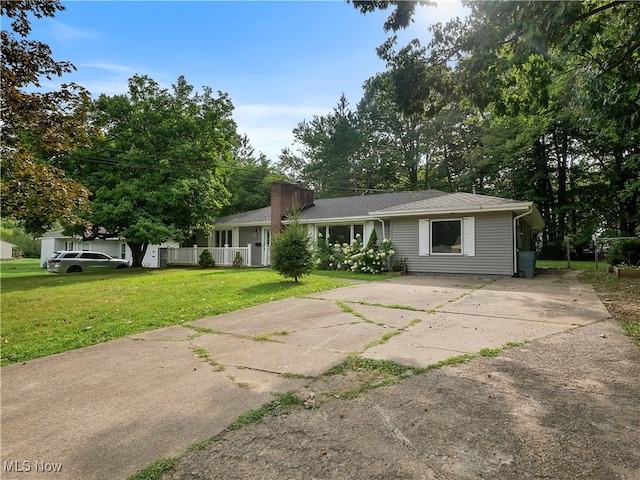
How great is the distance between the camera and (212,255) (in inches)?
766

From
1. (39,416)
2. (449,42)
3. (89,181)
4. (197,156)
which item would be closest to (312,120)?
(197,156)

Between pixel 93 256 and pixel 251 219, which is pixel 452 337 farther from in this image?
pixel 93 256

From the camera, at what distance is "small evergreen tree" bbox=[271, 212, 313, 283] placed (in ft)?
33.5

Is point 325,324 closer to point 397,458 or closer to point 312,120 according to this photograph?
point 397,458

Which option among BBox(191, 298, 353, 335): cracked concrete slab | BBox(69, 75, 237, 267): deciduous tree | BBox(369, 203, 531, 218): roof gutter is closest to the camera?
BBox(191, 298, 353, 335): cracked concrete slab

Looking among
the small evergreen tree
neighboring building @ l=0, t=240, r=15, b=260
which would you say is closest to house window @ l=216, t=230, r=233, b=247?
the small evergreen tree

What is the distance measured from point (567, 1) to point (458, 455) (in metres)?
5.98

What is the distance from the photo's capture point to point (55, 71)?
7.26 m

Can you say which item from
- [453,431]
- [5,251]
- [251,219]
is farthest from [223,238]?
[5,251]

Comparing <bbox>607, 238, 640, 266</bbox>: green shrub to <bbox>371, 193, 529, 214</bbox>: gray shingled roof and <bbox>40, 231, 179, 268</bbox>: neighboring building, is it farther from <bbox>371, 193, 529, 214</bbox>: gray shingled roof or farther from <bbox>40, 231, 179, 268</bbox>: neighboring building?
<bbox>40, 231, 179, 268</bbox>: neighboring building

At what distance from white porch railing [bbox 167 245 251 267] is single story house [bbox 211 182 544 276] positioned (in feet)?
1.89

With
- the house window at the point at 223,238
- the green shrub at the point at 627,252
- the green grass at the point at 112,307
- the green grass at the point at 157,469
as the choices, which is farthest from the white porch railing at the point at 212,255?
the green shrub at the point at 627,252

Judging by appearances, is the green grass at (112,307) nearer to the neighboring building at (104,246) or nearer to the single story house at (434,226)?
the single story house at (434,226)

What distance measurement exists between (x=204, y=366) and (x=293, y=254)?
6406 millimetres
